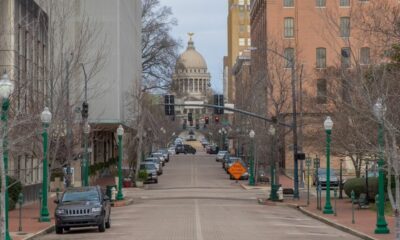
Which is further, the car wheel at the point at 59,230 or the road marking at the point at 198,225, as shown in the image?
the car wheel at the point at 59,230

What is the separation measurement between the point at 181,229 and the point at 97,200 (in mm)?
2959

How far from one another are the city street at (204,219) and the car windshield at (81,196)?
1.12m

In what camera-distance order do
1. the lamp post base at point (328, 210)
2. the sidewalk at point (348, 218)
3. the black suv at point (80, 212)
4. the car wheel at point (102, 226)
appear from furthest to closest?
the lamp post base at point (328, 210), the car wheel at point (102, 226), the black suv at point (80, 212), the sidewalk at point (348, 218)

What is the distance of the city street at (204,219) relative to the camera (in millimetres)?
26047

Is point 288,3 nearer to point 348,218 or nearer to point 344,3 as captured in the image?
point 344,3

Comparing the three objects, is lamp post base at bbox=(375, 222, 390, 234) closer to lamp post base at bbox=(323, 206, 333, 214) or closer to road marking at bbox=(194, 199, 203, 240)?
road marking at bbox=(194, 199, 203, 240)

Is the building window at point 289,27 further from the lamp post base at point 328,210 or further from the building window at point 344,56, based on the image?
the lamp post base at point 328,210

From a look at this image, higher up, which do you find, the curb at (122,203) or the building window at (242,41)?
the building window at (242,41)

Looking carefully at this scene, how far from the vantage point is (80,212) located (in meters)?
27.2

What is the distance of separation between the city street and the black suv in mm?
352

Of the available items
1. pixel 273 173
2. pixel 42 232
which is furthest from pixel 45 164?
pixel 273 173

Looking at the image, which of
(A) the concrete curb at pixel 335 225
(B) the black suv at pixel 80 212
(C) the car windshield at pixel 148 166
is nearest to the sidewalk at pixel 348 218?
(A) the concrete curb at pixel 335 225

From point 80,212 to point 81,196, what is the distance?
1107 mm

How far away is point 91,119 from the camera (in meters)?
62.6
